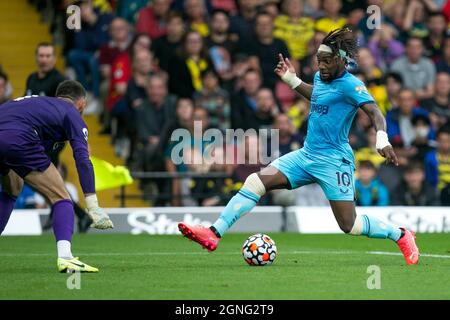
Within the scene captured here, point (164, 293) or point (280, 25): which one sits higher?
point (280, 25)

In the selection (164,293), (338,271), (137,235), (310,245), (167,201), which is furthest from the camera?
(167,201)

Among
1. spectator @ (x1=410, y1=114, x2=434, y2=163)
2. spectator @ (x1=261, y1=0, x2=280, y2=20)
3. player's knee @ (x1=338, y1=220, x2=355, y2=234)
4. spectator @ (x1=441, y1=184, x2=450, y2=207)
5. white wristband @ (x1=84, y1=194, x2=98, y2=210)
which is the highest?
spectator @ (x1=261, y1=0, x2=280, y2=20)

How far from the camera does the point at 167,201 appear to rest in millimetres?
20422

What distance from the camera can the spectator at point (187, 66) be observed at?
21.2 m

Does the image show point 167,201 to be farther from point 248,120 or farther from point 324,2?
point 324,2

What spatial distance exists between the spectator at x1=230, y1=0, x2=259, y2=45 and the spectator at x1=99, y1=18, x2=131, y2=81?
197 centimetres

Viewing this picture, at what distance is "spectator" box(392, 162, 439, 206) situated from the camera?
67.5 feet

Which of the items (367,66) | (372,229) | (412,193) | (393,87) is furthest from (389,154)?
(393,87)

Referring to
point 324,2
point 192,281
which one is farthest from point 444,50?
point 192,281

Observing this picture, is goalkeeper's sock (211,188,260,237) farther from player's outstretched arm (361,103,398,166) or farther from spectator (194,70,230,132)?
spectator (194,70,230,132)

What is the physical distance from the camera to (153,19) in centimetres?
2227

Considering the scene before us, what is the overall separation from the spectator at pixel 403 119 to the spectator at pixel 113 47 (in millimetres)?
4842

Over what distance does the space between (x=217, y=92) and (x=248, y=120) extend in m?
0.71

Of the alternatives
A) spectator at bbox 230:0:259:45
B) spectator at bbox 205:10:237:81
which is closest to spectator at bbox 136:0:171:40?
spectator at bbox 205:10:237:81
